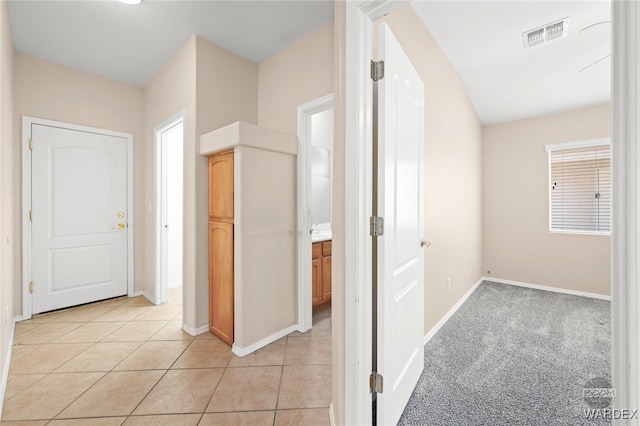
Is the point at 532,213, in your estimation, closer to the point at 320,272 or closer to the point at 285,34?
the point at 320,272

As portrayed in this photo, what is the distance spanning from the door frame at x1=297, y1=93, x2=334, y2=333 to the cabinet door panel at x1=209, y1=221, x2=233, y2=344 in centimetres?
66

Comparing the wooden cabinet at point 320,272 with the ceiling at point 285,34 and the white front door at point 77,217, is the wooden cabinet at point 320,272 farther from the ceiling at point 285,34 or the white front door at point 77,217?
the white front door at point 77,217

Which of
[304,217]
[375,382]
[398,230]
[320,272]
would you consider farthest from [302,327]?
[398,230]

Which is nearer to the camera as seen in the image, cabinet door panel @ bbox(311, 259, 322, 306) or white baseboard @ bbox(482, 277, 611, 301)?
cabinet door panel @ bbox(311, 259, 322, 306)

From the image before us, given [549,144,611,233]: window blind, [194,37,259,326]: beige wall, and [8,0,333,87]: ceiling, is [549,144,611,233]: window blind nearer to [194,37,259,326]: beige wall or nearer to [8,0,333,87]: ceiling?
[8,0,333,87]: ceiling

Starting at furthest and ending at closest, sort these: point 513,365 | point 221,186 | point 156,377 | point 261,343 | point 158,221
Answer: point 158,221
point 221,186
point 261,343
point 513,365
point 156,377

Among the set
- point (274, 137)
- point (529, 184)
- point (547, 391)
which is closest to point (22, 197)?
point (274, 137)

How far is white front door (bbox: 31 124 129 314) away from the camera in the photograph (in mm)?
3074

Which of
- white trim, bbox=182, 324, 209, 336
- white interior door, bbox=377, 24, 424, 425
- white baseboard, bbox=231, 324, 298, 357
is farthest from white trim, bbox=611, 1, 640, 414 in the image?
white trim, bbox=182, 324, 209, 336

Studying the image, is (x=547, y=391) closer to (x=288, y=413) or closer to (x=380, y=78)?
(x=288, y=413)

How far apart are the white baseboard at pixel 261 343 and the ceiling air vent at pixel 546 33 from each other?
3.41 m

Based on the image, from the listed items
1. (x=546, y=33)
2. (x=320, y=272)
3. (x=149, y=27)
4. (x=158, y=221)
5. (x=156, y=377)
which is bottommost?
(x=156, y=377)

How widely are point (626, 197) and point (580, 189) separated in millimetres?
4165

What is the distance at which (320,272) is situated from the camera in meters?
3.17
